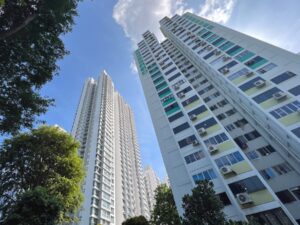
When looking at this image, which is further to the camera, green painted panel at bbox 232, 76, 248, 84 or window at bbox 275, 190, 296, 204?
green painted panel at bbox 232, 76, 248, 84

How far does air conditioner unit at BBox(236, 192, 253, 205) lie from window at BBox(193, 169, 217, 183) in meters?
3.51

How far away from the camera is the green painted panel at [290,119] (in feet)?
→ 53.5

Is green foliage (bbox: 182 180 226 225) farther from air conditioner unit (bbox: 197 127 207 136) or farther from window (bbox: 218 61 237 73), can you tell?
window (bbox: 218 61 237 73)

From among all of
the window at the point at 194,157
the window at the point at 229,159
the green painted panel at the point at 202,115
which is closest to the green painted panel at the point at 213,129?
the green painted panel at the point at 202,115

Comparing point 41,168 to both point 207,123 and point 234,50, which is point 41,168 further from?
point 234,50

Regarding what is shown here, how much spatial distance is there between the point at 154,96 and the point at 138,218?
66.4 ft

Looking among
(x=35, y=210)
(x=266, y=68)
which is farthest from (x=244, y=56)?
(x=35, y=210)

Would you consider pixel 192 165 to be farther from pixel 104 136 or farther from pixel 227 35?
pixel 104 136

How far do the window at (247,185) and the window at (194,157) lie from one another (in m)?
4.92

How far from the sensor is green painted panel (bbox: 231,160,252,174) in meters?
17.4

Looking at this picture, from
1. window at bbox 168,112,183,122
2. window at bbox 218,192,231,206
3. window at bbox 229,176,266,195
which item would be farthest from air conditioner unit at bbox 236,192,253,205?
window at bbox 168,112,183,122

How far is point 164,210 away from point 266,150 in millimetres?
13764

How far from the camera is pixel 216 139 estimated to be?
21312 millimetres

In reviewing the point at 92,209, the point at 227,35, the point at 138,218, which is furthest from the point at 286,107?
the point at 92,209
